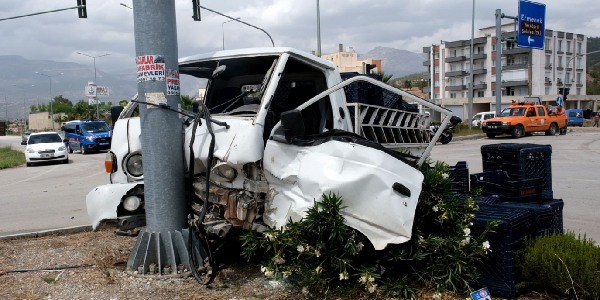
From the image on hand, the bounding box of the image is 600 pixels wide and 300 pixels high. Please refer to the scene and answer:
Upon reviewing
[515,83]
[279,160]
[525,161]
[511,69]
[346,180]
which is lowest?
[525,161]

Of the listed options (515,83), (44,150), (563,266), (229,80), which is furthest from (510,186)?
(515,83)

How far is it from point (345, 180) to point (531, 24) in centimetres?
2968

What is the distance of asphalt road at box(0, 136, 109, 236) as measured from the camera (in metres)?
8.41

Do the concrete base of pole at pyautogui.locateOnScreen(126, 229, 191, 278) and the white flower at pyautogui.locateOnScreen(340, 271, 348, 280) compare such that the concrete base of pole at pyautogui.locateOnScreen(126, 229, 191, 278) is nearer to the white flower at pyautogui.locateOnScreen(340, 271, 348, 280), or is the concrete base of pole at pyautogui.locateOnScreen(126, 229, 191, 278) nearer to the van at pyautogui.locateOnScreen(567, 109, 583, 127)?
the white flower at pyautogui.locateOnScreen(340, 271, 348, 280)

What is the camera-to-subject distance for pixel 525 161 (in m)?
6.00

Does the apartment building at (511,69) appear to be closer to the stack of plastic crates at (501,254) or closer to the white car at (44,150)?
the white car at (44,150)

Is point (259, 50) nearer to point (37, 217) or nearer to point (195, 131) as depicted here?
point (195, 131)

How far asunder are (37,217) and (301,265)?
647 cm

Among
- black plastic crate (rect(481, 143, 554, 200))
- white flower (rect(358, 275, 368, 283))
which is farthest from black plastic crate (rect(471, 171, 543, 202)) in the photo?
white flower (rect(358, 275, 368, 283))

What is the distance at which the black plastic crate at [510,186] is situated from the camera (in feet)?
18.6

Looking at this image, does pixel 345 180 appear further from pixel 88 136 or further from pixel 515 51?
pixel 515 51

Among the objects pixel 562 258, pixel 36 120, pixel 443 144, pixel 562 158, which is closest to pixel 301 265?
pixel 562 258

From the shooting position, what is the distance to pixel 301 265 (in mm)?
4375

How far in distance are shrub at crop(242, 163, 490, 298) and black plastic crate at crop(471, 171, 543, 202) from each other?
1.34m
